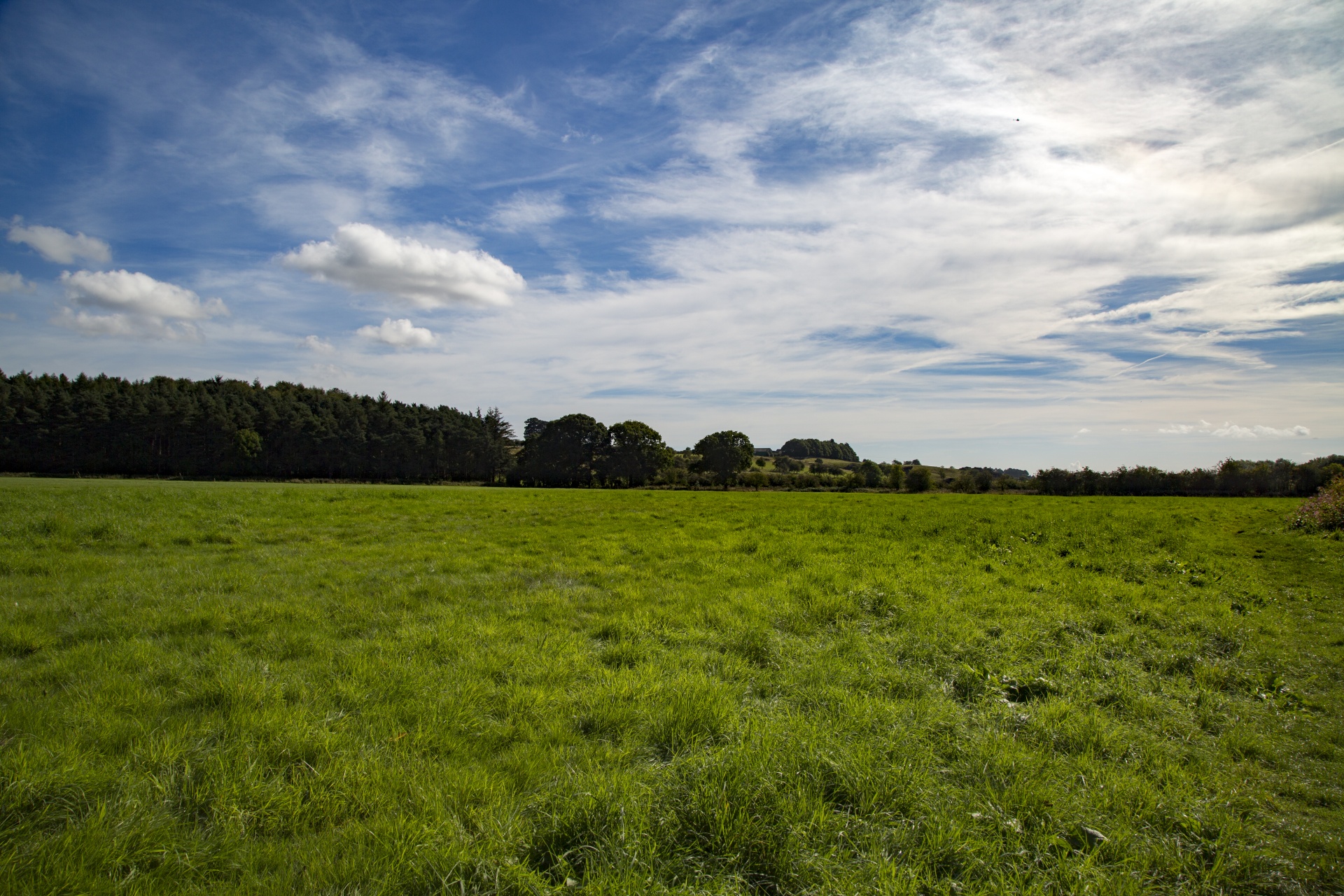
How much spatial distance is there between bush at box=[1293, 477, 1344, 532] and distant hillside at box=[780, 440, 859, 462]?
14066 centimetres

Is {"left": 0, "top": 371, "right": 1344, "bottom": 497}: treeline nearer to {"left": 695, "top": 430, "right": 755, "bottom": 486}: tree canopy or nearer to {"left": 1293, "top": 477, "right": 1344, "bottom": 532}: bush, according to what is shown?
{"left": 695, "top": 430, "right": 755, "bottom": 486}: tree canopy

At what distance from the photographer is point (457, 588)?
955 centimetres

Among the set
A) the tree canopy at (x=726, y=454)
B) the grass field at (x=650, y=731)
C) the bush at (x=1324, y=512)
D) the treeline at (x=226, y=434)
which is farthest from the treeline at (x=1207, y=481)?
the treeline at (x=226, y=434)

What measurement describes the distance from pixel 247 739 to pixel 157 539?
1167 cm

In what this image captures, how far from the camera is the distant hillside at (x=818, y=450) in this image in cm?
16762

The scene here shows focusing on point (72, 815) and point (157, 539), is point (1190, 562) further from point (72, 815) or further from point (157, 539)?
point (157, 539)

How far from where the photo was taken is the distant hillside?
16762 centimetres

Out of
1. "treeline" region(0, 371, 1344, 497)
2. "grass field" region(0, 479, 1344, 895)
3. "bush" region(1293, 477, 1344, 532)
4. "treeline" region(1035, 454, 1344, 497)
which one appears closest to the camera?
"grass field" region(0, 479, 1344, 895)

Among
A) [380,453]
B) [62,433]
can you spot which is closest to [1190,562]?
[380,453]

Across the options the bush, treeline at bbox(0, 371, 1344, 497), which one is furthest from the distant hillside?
the bush

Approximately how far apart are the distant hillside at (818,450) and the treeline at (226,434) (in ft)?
312

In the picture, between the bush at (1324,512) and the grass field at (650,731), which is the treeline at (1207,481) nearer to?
the bush at (1324,512)

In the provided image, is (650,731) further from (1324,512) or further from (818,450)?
(818,450)

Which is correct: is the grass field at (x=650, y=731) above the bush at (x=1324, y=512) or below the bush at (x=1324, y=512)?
below
